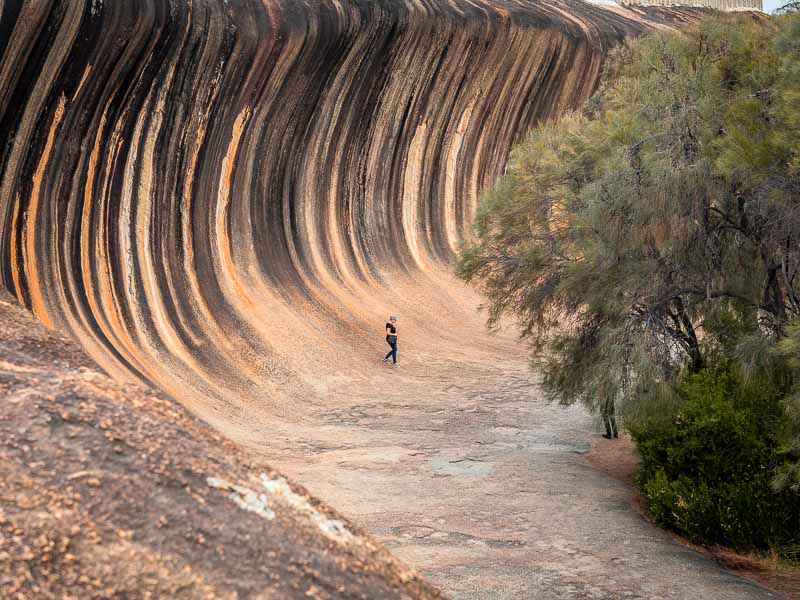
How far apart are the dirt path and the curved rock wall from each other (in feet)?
6.27

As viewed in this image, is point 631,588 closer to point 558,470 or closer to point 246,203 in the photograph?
point 558,470

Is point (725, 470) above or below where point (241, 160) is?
below

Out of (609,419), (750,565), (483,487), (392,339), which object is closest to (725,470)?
(750,565)

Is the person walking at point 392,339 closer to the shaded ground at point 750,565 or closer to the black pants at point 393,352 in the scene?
the black pants at point 393,352

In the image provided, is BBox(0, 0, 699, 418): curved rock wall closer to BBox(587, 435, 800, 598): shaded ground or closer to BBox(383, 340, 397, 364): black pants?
BBox(383, 340, 397, 364): black pants

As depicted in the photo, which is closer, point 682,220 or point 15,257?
point 682,220

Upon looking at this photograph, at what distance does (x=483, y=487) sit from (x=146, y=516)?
7.70 m

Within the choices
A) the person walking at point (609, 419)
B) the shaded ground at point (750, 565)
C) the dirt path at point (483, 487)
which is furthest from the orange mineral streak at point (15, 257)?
the shaded ground at point (750, 565)

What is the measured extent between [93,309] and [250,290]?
3.81m

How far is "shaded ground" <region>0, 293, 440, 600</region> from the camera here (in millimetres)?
3129

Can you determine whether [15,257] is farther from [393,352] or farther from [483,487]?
[483,487]

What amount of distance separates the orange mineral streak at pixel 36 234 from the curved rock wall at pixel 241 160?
29mm


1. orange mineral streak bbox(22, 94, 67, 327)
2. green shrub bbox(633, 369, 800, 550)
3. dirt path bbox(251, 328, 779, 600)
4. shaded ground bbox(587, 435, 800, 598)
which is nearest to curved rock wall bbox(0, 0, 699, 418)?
orange mineral streak bbox(22, 94, 67, 327)

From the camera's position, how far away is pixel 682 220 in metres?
9.42
